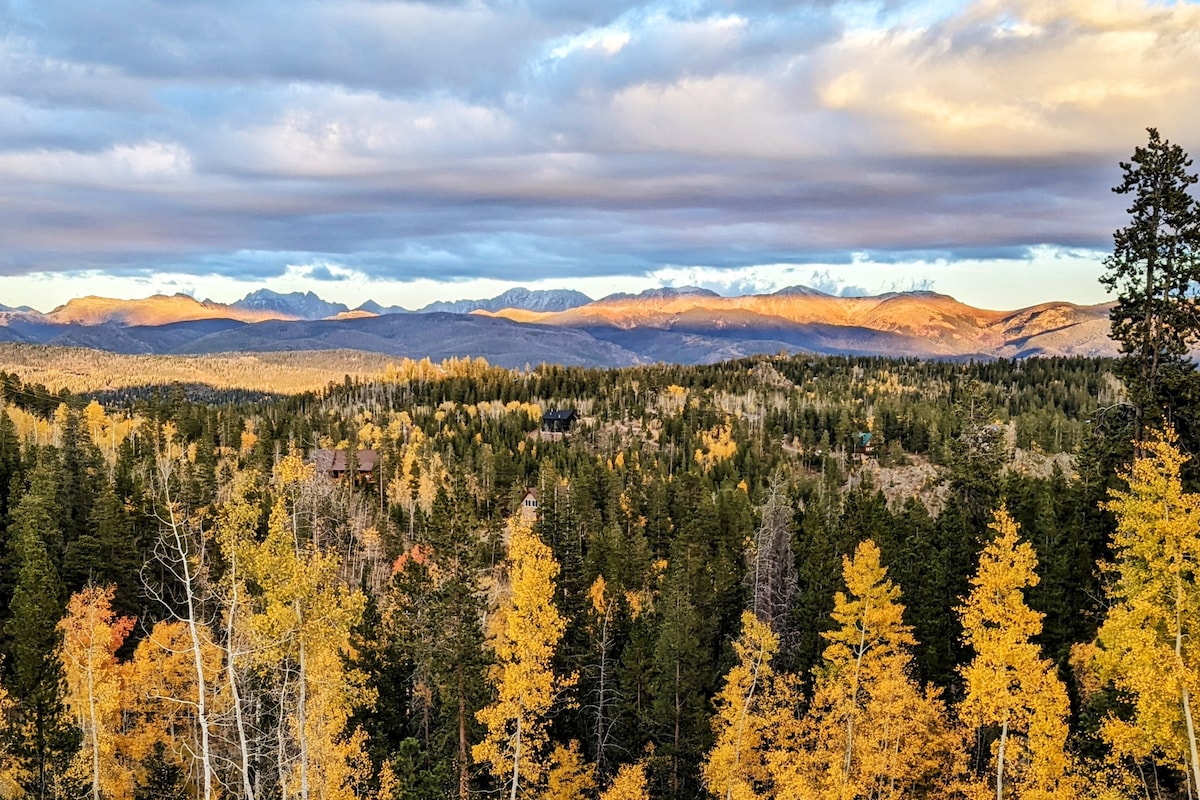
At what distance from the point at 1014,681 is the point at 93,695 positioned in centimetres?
4365

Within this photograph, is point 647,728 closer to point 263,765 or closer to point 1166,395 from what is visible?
point 263,765

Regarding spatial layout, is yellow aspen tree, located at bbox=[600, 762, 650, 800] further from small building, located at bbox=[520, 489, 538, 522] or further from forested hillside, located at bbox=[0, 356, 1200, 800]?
small building, located at bbox=[520, 489, 538, 522]

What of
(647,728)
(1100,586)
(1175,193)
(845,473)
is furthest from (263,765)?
(845,473)

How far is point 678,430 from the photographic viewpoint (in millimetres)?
193750

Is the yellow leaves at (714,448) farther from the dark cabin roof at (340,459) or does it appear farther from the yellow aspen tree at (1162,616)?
the yellow aspen tree at (1162,616)

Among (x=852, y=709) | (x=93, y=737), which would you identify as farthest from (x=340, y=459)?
(x=852, y=709)

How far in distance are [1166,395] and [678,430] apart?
159 m

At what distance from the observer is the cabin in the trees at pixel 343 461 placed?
474 feet

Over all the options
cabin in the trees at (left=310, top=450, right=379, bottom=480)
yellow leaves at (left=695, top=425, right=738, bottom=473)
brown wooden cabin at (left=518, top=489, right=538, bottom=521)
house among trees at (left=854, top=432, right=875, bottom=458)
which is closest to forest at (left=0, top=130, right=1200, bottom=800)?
brown wooden cabin at (left=518, top=489, right=538, bottom=521)

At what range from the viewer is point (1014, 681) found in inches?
1271

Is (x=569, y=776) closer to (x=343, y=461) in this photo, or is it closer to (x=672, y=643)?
(x=672, y=643)

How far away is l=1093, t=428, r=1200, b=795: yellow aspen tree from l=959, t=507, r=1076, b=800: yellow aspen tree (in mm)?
2821

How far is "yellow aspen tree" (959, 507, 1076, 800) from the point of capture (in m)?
31.1

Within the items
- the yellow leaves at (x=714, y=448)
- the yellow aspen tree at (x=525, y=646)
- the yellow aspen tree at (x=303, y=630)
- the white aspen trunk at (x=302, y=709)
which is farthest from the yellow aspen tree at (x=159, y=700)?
the yellow leaves at (x=714, y=448)
